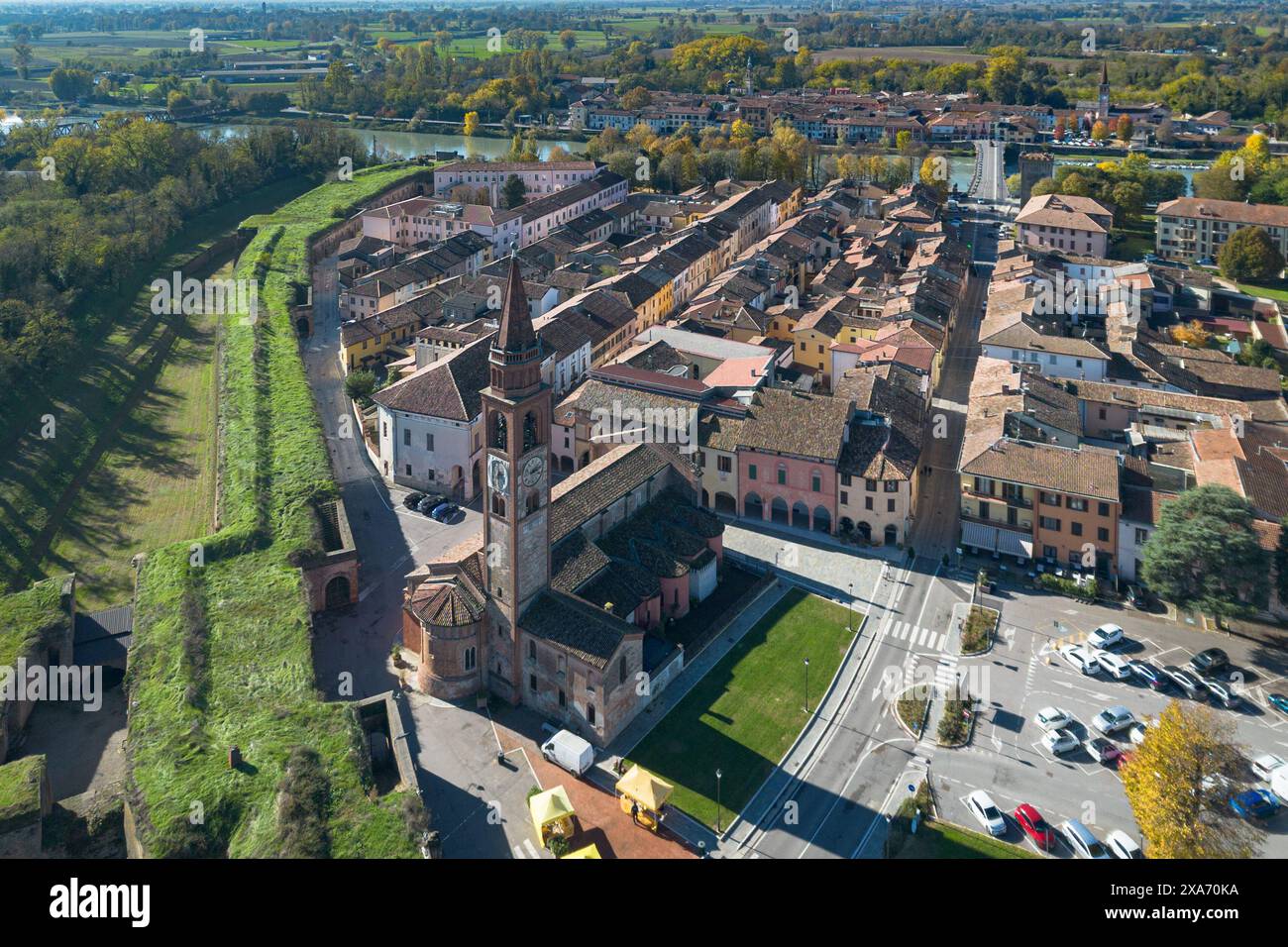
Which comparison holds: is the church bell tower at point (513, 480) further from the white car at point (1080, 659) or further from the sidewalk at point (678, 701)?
the white car at point (1080, 659)

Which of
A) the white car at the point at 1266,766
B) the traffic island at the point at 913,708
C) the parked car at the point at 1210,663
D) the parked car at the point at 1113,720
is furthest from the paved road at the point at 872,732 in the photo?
the white car at the point at 1266,766

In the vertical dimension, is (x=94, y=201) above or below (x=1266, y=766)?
above

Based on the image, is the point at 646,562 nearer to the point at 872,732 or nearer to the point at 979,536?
the point at 872,732

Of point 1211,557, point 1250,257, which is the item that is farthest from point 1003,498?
point 1250,257

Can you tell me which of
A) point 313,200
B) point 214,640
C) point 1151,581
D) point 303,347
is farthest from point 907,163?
point 214,640

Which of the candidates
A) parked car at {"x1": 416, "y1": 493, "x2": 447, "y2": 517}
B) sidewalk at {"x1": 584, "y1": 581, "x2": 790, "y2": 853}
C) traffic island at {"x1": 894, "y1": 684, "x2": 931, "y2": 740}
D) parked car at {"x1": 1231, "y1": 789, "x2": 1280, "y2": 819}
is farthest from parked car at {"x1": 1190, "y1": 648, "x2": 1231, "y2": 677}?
parked car at {"x1": 416, "y1": 493, "x2": 447, "y2": 517}

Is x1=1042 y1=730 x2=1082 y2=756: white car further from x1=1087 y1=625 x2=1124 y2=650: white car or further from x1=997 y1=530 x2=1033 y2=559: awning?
x1=997 y1=530 x2=1033 y2=559: awning

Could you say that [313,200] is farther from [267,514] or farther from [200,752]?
[200,752]
